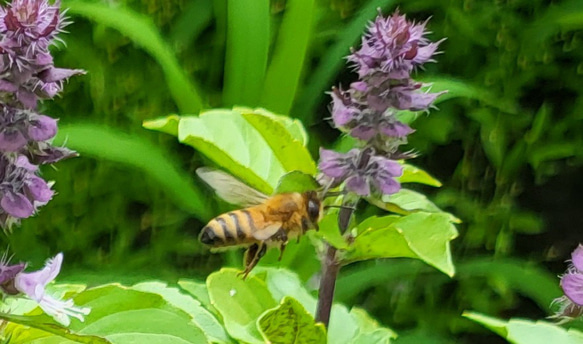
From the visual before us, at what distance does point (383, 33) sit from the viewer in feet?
2.37

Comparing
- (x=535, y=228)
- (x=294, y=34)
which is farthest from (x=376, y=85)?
(x=535, y=228)

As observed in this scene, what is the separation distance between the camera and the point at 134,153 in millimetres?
1385

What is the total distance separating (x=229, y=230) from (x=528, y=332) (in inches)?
12.8

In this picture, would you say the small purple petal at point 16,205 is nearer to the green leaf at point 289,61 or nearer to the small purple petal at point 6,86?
the small purple petal at point 6,86

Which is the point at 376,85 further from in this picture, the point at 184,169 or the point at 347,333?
the point at 184,169

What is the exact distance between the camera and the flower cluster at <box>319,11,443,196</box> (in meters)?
0.72

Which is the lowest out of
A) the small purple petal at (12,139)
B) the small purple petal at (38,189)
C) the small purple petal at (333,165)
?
the small purple petal at (38,189)

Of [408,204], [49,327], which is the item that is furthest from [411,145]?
[49,327]

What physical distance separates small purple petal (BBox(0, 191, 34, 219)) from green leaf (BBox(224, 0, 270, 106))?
85cm

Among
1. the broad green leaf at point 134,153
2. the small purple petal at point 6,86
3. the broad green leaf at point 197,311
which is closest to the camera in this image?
the small purple petal at point 6,86

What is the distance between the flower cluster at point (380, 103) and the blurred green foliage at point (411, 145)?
28.5 inches

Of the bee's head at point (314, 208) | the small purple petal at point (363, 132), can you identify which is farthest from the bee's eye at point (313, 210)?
the small purple petal at point (363, 132)

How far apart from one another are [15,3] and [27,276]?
0.69 ft

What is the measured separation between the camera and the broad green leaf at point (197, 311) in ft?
2.66
